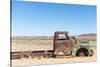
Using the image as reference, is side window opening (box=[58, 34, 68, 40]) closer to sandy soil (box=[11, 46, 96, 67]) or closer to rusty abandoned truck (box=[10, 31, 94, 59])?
rusty abandoned truck (box=[10, 31, 94, 59])

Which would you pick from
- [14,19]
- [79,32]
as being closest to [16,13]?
[14,19]

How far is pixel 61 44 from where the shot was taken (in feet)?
5.95

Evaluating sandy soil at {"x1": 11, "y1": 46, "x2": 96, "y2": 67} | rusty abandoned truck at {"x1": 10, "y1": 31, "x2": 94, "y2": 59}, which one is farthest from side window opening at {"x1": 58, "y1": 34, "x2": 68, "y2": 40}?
sandy soil at {"x1": 11, "y1": 46, "x2": 96, "y2": 67}

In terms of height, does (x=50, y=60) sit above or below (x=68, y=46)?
below

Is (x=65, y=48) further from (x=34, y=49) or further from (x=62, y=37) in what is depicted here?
(x=34, y=49)

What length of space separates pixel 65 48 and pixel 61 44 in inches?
2.0

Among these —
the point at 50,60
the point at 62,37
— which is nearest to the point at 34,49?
the point at 50,60

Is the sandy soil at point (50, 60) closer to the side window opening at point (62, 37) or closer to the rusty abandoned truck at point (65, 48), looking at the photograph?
the rusty abandoned truck at point (65, 48)

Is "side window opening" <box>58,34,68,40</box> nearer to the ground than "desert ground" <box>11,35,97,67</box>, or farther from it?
farther from it

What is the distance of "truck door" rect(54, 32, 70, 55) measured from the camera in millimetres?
1792

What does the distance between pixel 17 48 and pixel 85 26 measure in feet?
2.16

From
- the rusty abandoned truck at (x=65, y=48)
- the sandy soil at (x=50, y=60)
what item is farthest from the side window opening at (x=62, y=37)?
the sandy soil at (x=50, y=60)

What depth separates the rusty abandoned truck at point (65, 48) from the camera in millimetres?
1752

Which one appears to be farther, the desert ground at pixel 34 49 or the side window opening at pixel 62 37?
the side window opening at pixel 62 37
